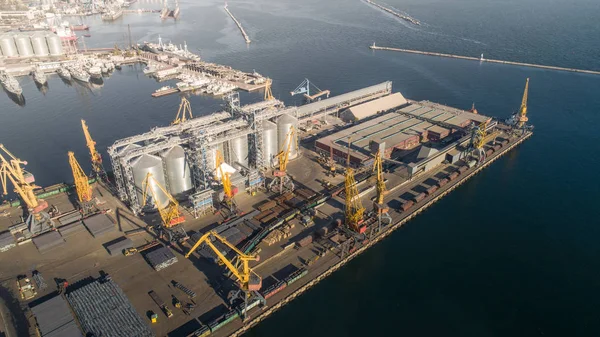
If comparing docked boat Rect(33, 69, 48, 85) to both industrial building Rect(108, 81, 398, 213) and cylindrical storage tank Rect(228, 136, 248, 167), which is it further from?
cylindrical storage tank Rect(228, 136, 248, 167)

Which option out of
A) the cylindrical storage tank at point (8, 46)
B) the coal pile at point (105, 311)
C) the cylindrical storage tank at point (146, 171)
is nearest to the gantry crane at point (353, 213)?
the cylindrical storage tank at point (146, 171)

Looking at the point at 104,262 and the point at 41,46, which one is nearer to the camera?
the point at 104,262

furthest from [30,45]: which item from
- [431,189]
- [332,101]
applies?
[431,189]

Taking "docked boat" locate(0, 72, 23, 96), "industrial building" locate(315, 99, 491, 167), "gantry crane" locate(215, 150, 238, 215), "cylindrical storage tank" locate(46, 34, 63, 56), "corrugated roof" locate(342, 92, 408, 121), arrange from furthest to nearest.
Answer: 1. "cylindrical storage tank" locate(46, 34, 63, 56)
2. "docked boat" locate(0, 72, 23, 96)
3. "corrugated roof" locate(342, 92, 408, 121)
4. "industrial building" locate(315, 99, 491, 167)
5. "gantry crane" locate(215, 150, 238, 215)

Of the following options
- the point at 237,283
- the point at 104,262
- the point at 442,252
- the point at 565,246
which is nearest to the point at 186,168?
the point at 104,262

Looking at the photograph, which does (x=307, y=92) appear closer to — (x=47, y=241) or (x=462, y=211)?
(x=462, y=211)

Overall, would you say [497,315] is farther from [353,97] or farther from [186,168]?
[353,97]

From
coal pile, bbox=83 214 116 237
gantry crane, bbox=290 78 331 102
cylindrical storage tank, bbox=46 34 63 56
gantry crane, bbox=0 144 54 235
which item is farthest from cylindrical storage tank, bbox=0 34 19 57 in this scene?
coal pile, bbox=83 214 116 237
